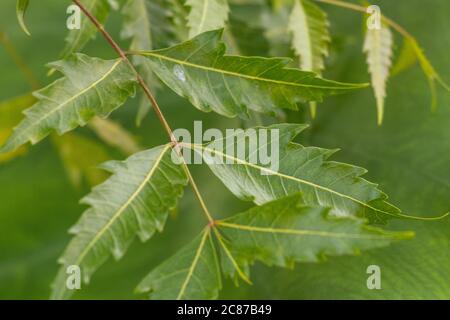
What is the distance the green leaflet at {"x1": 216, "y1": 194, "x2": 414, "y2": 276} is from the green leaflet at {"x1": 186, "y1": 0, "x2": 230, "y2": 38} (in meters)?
0.14

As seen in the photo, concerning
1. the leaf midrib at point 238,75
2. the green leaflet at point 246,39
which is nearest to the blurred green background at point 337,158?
the green leaflet at point 246,39

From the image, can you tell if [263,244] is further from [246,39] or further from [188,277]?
[246,39]

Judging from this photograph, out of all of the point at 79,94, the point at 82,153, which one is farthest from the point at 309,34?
the point at 82,153

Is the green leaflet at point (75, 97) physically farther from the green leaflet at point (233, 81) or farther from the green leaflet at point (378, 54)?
the green leaflet at point (378, 54)

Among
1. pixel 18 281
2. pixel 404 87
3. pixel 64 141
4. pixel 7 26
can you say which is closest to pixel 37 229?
pixel 18 281

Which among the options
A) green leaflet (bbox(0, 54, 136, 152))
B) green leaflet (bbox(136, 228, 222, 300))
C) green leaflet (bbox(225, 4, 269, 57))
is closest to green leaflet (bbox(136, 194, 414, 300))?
green leaflet (bbox(136, 228, 222, 300))

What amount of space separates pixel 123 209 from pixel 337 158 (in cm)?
34

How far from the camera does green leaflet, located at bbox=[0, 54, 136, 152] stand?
14.7 inches

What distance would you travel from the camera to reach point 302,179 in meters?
0.38

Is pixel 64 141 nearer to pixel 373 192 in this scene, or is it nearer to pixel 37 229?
pixel 37 229

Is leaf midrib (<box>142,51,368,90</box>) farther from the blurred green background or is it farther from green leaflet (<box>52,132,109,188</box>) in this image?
green leaflet (<box>52,132,109,188</box>)

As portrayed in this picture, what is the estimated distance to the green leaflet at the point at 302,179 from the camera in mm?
Answer: 377

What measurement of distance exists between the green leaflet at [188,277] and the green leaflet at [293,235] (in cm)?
1
